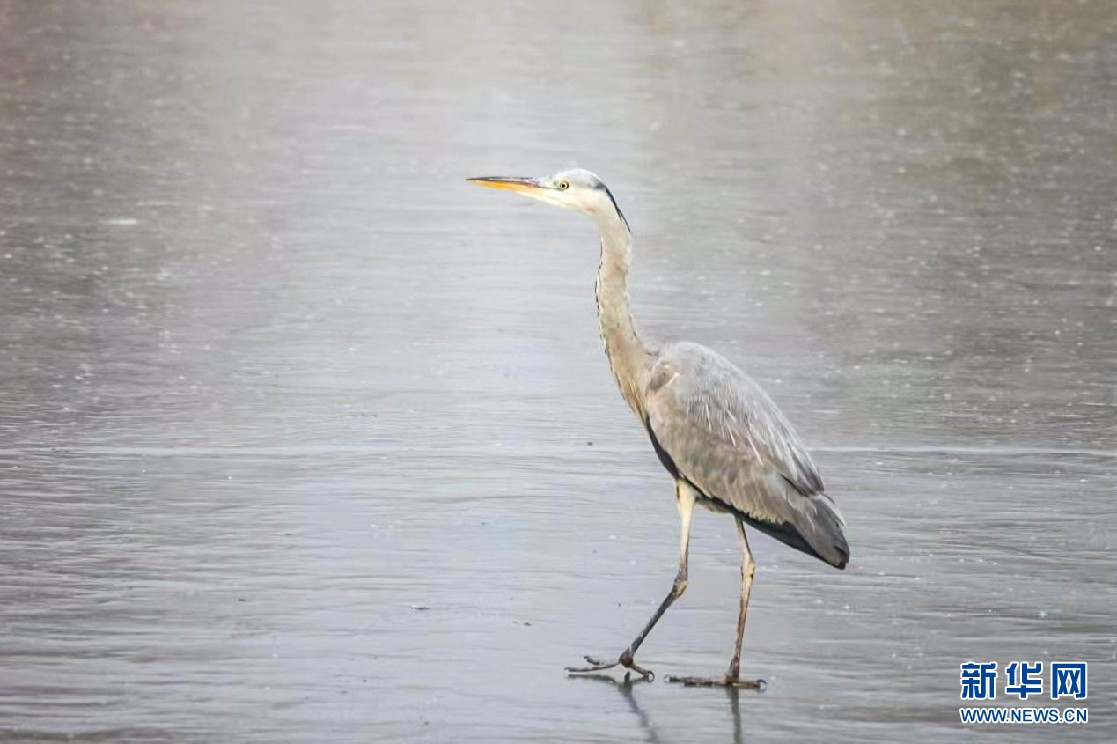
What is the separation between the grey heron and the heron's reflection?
0.11ft

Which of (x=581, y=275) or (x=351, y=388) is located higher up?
(x=351, y=388)

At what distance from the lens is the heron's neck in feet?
26.7

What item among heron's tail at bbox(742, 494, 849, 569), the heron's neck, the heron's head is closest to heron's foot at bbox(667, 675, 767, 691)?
heron's tail at bbox(742, 494, 849, 569)

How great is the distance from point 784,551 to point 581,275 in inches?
247

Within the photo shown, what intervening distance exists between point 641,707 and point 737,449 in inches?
36.9

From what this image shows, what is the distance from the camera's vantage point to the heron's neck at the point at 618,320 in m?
8.13

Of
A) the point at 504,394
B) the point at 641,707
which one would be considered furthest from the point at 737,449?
the point at 504,394

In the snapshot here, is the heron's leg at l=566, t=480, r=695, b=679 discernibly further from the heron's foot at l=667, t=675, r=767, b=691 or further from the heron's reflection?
the heron's foot at l=667, t=675, r=767, b=691

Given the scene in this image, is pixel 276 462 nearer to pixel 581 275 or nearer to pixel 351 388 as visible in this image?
pixel 351 388

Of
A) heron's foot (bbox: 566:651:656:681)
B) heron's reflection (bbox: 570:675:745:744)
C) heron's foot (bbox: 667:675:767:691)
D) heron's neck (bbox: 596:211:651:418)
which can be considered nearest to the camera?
heron's reflection (bbox: 570:675:745:744)

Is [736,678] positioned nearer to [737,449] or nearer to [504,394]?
[737,449]

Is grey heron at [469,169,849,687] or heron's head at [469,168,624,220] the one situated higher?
heron's head at [469,168,624,220]

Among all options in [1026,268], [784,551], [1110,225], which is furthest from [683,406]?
[1110,225]

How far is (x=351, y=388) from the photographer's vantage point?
11914 millimetres
